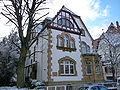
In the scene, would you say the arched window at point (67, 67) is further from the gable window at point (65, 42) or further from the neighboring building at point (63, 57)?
the gable window at point (65, 42)

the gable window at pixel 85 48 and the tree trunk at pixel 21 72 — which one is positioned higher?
the gable window at pixel 85 48

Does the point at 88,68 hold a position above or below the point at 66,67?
below

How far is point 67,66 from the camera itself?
20.3 metres

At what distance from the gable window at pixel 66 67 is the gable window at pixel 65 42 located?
1.82 m

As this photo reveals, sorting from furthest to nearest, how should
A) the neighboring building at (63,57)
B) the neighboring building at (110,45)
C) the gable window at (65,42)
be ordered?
the neighboring building at (110,45)
the gable window at (65,42)
the neighboring building at (63,57)

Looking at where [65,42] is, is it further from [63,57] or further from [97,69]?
[97,69]

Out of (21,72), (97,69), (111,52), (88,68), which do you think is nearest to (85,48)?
(88,68)

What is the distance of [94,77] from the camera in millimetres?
21906

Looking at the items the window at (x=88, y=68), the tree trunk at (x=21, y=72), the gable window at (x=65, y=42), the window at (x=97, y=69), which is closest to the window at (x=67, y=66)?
the gable window at (x=65, y=42)

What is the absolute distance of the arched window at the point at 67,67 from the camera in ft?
64.1

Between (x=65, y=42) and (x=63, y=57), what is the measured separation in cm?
269

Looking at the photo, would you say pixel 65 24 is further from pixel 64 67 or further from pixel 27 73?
pixel 27 73

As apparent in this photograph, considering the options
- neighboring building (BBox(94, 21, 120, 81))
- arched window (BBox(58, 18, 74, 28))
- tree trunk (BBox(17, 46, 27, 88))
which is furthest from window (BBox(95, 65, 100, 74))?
tree trunk (BBox(17, 46, 27, 88))

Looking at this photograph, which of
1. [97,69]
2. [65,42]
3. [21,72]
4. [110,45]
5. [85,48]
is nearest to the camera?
[21,72]
